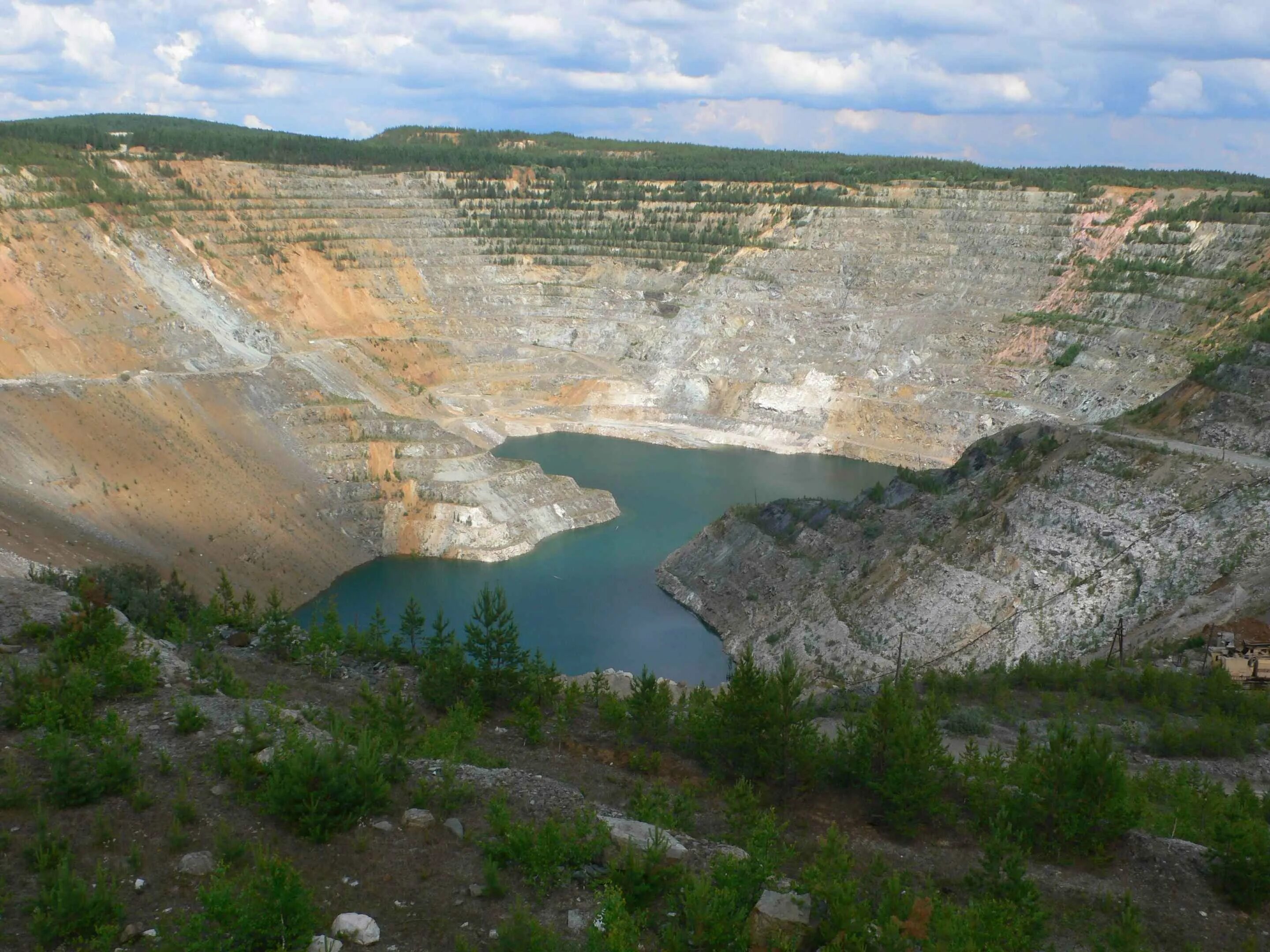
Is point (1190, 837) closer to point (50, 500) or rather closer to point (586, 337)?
point (50, 500)

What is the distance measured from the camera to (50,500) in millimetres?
38969

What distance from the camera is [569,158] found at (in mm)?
100250

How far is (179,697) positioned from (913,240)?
72.9 meters

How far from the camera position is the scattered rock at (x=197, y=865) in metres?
11.1

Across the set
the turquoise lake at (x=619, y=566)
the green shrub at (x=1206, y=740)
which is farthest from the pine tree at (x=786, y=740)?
the turquoise lake at (x=619, y=566)

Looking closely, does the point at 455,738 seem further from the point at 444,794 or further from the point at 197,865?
Answer: the point at 197,865

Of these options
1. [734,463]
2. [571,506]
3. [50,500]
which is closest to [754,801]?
[50,500]

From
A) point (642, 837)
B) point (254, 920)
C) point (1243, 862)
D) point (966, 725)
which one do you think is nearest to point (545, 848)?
point (642, 837)

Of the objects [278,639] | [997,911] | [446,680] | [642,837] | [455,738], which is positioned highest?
[997,911]

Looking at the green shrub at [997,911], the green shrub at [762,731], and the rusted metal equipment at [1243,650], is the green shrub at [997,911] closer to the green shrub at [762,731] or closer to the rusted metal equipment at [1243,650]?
the green shrub at [762,731]

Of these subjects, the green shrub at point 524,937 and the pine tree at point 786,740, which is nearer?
the green shrub at point 524,937

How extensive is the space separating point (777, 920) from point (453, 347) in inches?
2688

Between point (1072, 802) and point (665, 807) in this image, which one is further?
point (665, 807)

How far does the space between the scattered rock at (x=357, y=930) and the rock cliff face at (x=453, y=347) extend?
28.5 meters
